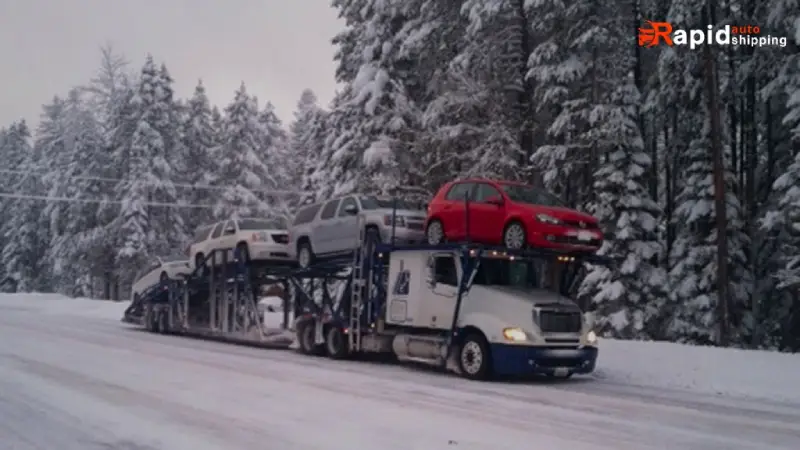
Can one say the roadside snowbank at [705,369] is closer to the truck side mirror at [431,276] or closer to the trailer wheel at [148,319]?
the truck side mirror at [431,276]

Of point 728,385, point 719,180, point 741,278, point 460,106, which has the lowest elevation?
point 728,385

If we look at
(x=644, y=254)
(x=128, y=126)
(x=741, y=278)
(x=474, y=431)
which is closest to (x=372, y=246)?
(x=474, y=431)

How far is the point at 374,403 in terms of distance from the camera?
10.8 m

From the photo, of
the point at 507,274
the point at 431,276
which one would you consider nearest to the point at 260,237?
the point at 431,276

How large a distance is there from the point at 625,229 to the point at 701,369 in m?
9.28

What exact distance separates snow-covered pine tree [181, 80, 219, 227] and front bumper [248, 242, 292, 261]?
32820 mm

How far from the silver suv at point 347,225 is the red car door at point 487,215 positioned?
2091mm

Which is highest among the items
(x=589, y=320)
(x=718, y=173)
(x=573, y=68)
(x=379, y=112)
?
(x=573, y=68)

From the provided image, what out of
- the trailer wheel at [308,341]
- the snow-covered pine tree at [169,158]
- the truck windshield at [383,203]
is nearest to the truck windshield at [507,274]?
the truck windshield at [383,203]

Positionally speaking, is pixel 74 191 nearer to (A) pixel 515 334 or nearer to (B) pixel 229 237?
(B) pixel 229 237

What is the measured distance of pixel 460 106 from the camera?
2520cm

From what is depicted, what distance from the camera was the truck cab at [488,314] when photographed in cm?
1362

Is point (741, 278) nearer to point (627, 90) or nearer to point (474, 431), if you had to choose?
point (627, 90)

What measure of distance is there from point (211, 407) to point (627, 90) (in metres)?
18.0
